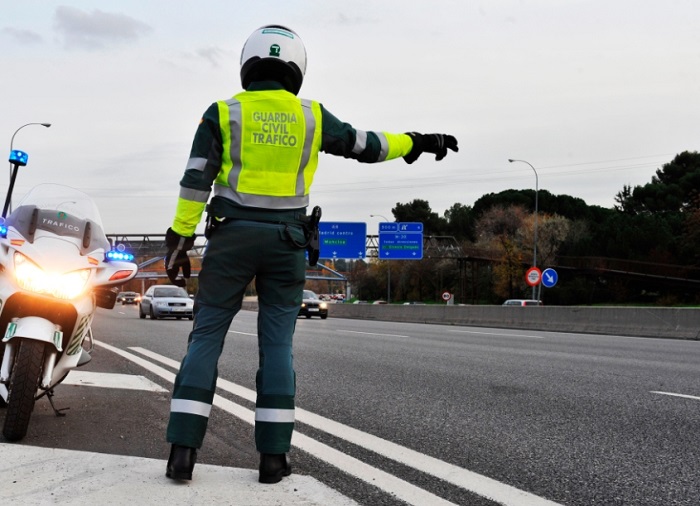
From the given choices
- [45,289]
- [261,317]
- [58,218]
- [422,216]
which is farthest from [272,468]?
[422,216]

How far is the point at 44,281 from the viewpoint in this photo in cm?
444

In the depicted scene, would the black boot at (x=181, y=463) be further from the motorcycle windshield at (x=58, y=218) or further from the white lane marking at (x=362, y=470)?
the motorcycle windshield at (x=58, y=218)

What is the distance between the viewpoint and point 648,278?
6331cm

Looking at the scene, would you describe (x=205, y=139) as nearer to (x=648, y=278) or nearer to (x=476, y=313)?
(x=476, y=313)

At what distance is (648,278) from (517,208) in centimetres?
2618

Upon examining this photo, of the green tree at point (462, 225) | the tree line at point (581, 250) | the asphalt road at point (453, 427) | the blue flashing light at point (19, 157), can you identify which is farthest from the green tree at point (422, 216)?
the blue flashing light at point (19, 157)

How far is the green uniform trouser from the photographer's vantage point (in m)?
3.66

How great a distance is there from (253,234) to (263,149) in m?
0.42

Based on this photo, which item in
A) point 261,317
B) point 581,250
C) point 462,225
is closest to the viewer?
point 261,317

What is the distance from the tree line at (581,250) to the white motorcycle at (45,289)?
56.5 m

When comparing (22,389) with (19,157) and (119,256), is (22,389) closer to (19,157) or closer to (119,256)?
(119,256)

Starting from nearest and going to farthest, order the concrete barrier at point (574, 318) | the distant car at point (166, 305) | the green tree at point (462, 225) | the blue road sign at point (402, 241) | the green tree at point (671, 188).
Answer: the concrete barrier at point (574, 318) < the distant car at point (166, 305) < the blue road sign at point (402, 241) < the green tree at point (671, 188) < the green tree at point (462, 225)

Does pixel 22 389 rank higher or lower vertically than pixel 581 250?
lower

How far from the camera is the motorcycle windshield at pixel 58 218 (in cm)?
474
